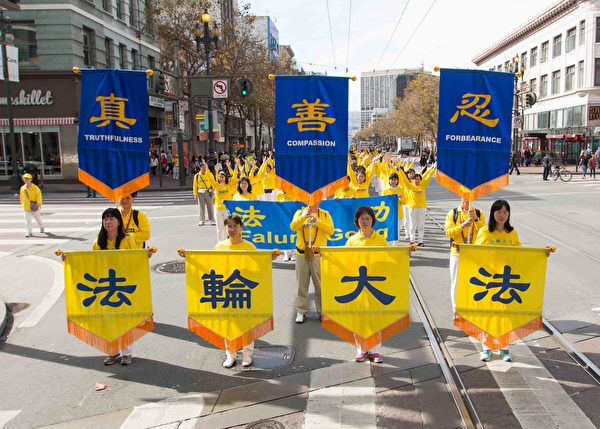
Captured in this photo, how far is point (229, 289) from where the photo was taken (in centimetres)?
549

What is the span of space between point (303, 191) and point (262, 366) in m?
2.31

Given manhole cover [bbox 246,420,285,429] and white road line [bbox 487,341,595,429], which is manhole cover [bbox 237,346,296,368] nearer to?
manhole cover [bbox 246,420,285,429]

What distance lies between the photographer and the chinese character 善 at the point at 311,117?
652cm

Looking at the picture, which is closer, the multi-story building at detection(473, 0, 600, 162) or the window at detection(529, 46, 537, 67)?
the multi-story building at detection(473, 0, 600, 162)

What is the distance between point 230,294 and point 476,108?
3649 mm

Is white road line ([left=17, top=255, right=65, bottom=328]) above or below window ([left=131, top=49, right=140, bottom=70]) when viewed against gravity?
below

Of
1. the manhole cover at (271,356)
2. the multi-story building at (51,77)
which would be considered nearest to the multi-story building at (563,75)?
the multi-story building at (51,77)

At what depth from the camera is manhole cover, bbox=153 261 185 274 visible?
9.95 metres

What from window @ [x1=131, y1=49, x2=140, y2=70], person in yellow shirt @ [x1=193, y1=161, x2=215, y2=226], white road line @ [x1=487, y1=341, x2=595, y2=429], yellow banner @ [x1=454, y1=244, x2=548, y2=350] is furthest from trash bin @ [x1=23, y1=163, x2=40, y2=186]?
white road line @ [x1=487, y1=341, x2=595, y2=429]

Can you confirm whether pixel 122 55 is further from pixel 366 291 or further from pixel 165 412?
pixel 165 412

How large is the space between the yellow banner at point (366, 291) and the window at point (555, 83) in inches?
2229

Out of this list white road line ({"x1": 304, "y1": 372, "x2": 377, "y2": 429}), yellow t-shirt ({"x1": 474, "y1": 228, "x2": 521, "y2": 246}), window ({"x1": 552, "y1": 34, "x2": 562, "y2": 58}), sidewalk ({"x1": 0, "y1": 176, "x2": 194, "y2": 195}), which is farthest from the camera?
window ({"x1": 552, "y1": 34, "x2": 562, "y2": 58})

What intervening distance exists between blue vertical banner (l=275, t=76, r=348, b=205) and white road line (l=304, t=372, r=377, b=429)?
2.62m

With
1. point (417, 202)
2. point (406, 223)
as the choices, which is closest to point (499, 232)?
point (417, 202)
